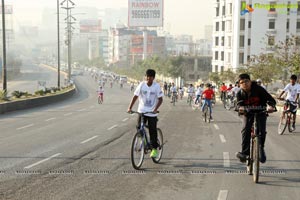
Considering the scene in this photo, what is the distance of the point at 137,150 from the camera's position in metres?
9.00

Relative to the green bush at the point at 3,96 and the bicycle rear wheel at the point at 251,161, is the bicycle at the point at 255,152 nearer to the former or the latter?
the bicycle rear wheel at the point at 251,161

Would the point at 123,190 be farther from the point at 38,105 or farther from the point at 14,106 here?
the point at 38,105

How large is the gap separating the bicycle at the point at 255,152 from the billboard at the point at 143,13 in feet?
327

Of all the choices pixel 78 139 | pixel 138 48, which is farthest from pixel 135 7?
pixel 78 139

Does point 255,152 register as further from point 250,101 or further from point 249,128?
point 250,101

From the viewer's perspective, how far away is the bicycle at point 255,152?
7863mm

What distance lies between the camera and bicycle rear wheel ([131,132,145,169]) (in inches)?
348

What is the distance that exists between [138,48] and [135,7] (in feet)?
249

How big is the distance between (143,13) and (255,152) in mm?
101432

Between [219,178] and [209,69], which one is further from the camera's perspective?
[209,69]

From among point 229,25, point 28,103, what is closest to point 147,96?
point 28,103

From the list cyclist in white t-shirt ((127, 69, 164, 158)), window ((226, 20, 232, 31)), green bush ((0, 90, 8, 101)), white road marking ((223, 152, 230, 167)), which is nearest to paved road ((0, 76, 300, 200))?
white road marking ((223, 152, 230, 167))

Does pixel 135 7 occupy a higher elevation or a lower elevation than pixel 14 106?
higher

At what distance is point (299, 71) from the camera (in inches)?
1145
